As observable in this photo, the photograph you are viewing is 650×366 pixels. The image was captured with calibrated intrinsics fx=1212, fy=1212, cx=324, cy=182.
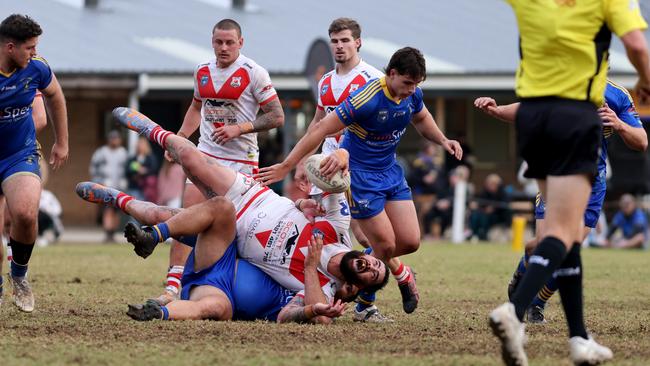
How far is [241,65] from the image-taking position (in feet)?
34.6

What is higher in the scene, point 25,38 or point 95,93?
point 25,38

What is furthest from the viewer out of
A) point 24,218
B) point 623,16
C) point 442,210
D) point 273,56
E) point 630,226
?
point 273,56

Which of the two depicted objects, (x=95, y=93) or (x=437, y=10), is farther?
(x=437, y=10)

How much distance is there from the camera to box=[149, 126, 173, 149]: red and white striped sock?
9398 mm

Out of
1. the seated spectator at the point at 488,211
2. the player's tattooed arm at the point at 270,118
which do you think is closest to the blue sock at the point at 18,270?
the player's tattooed arm at the point at 270,118

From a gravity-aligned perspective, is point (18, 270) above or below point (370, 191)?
below

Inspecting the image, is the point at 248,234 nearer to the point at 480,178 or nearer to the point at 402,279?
the point at 402,279

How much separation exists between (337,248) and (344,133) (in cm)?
131

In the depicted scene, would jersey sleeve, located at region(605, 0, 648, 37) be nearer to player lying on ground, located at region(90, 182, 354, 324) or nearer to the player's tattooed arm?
player lying on ground, located at region(90, 182, 354, 324)

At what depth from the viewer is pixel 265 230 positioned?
352 inches

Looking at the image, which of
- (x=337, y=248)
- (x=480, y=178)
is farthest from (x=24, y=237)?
(x=480, y=178)

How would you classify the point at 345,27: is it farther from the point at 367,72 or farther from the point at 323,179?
the point at 323,179

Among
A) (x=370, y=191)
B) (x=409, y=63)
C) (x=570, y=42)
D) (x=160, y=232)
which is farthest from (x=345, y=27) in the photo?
(x=570, y=42)

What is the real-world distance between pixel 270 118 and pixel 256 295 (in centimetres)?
214
